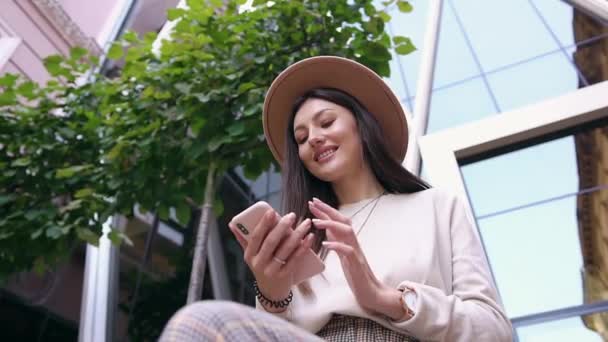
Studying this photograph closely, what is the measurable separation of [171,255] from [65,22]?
2.94m

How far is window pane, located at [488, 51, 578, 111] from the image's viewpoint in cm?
527

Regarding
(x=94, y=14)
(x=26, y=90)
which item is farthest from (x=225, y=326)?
(x=94, y=14)

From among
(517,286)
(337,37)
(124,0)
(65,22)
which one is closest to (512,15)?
(517,286)

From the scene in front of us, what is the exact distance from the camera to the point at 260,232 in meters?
1.26

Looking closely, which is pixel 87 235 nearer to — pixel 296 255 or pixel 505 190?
pixel 296 255

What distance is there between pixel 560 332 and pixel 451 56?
3523mm

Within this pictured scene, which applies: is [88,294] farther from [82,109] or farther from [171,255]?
[82,109]

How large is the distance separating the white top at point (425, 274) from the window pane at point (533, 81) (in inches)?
163

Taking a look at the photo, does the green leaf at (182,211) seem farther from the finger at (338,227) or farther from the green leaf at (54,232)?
the finger at (338,227)

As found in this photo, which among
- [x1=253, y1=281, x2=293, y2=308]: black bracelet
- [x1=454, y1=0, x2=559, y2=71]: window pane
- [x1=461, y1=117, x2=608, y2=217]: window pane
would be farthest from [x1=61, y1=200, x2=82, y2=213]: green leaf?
[x1=454, y1=0, x2=559, y2=71]: window pane

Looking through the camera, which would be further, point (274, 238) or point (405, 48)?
point (405, 48)

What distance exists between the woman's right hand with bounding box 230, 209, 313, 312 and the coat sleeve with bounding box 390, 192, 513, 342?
0.24 m

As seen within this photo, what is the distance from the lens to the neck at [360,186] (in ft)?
5.46

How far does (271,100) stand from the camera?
186 centimetres
